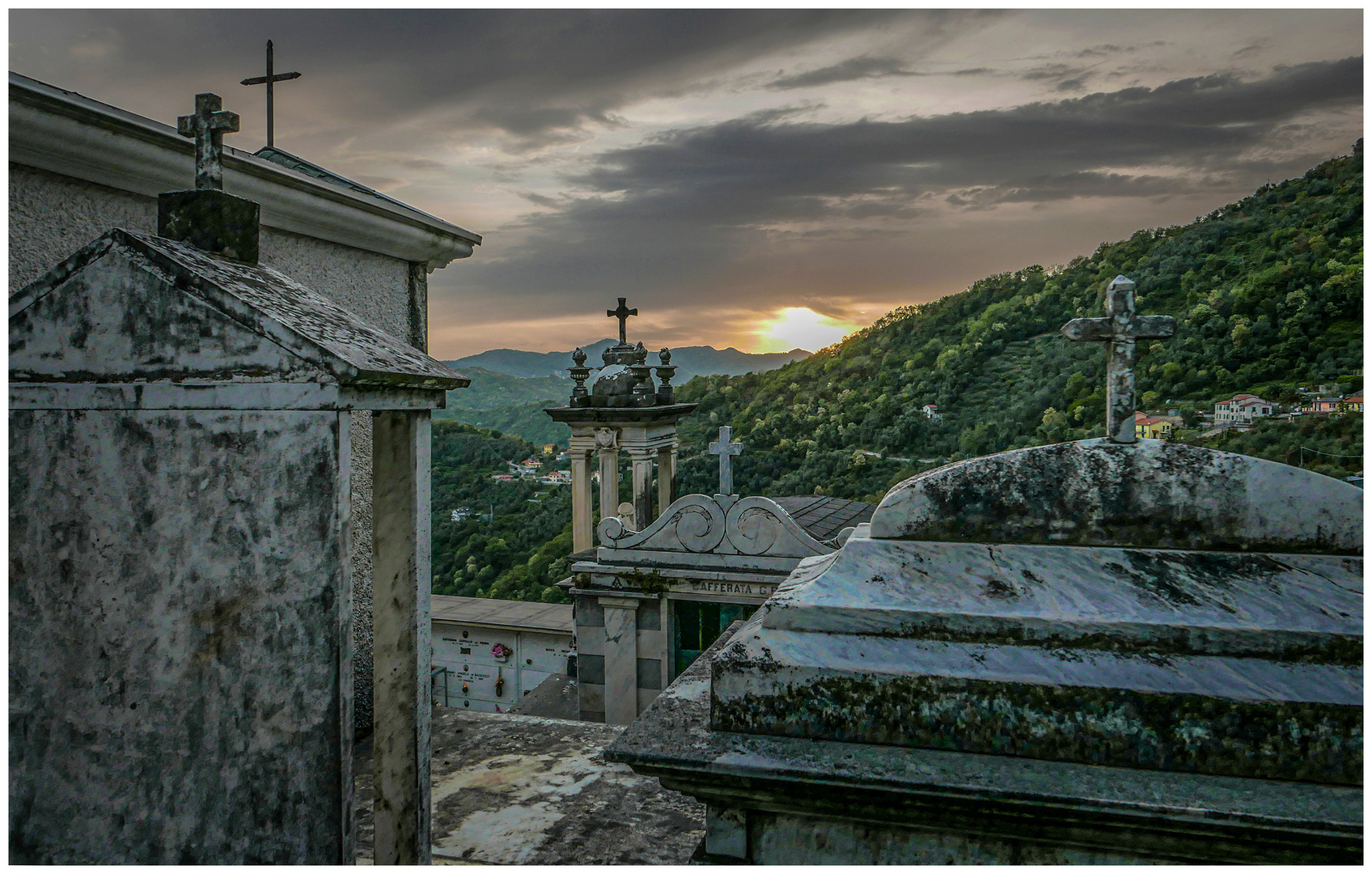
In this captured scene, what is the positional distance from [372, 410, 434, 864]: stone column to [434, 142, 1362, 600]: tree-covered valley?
13.8 metres

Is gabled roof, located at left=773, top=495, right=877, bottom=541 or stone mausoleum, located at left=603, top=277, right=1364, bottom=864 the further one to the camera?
gabled roof, located at left=773, top=495, right=877, bottom=541

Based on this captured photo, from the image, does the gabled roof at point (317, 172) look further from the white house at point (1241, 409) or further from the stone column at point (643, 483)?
the white house at point (1241, 409)

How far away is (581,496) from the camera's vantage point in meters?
11.0

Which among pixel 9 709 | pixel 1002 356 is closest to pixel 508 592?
pixel 9 709

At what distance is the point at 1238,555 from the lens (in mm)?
2162

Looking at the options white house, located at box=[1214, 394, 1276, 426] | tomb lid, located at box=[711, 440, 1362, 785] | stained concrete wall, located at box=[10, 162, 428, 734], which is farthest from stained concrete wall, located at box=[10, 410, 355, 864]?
white house, located at box=[1214, 394, 1276, 426]

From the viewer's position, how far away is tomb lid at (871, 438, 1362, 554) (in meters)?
2.13

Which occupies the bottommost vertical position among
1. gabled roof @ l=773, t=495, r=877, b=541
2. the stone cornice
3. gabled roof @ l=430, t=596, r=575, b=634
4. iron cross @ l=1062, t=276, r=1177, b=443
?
gabled roof @ l=430, t=596, r=575, b=634

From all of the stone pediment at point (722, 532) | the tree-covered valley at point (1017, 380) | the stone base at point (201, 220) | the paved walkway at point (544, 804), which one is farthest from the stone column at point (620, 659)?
the tree-covered valley at point (1017, 380)

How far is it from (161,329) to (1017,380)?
2991 centimetres

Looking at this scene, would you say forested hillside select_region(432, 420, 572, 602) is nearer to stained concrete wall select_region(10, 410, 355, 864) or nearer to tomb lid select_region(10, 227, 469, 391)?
stained concrete wall select_region(10, 410, 355, 864)

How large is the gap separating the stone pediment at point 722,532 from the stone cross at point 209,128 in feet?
15.3

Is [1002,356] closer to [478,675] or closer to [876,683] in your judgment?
[478,675]

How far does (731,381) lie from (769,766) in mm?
33889
